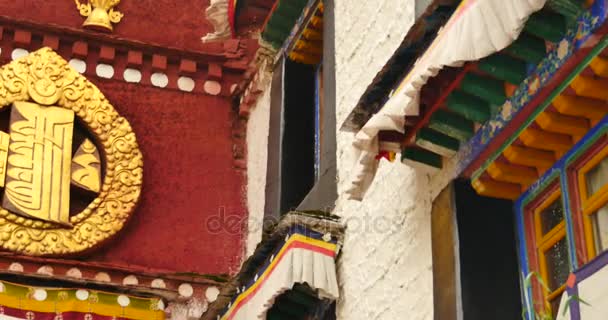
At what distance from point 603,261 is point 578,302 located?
235 millimetres

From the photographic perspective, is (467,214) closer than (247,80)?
Yes

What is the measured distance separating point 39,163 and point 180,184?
103cm

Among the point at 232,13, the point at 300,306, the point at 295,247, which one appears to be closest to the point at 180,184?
the point at 232,13

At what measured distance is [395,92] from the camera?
17.9ft

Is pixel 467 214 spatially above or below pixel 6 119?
below

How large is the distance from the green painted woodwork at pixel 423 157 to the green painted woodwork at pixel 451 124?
0.86 ft

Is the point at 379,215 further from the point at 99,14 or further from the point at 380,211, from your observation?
the point at 99,14

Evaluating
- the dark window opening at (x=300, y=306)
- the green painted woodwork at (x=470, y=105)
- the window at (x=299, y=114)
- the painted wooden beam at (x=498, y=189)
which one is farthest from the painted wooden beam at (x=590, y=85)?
the window at (x=299, y=114)

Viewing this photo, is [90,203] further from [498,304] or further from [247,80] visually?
[498,304]

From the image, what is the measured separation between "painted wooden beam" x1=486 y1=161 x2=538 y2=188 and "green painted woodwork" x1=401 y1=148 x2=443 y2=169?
1.42ft

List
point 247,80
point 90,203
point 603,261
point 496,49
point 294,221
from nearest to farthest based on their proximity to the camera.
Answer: point 603,261 < point 496,49 < point 294,221 < point 90,203 < point 247,80

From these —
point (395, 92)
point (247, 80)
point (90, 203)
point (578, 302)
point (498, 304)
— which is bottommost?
point (578, 302)

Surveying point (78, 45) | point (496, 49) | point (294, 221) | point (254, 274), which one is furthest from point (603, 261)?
point (78, 45)

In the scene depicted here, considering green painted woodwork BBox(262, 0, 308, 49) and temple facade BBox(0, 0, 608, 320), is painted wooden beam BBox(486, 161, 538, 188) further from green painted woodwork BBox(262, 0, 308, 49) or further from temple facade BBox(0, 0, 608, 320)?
green painted woodwork BBox(262, 0, 308, 49)
